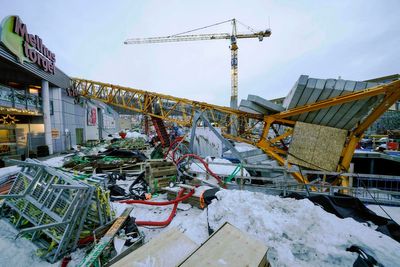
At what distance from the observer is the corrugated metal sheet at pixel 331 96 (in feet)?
19.6

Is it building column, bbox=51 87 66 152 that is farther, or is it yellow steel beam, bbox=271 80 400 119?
building column, bbox=51 87 66 152

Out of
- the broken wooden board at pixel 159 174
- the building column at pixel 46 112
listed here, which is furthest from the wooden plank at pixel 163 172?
the building column at pixel 46 112

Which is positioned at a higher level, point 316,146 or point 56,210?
point 316,146

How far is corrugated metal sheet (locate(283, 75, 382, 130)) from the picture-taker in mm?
5961

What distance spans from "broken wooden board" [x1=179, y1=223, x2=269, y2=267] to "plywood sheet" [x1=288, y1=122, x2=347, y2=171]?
224 inches

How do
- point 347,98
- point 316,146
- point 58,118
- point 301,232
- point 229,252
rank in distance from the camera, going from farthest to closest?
point 58,118 < point 316,146 < point 347,98 < point 301,232 < point 229,252

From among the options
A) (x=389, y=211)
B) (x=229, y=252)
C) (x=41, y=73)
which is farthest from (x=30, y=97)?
(x=389, y=211)

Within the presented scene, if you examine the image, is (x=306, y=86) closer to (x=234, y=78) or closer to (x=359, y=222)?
(x=359, y=222)

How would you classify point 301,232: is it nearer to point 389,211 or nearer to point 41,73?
point 389,211

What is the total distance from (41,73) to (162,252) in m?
17.7

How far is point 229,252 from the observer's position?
7.74 feet

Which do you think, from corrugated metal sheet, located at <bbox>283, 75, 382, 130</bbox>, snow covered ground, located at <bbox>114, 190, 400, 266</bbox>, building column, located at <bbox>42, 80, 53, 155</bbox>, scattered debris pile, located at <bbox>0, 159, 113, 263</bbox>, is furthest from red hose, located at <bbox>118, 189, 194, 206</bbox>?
building column, located at <bbox>42, 80, 53, 155</bbox>

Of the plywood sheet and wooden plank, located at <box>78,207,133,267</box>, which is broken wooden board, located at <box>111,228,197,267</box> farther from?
the plywood sheet

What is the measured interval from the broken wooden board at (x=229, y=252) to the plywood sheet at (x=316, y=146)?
18.6 ft
